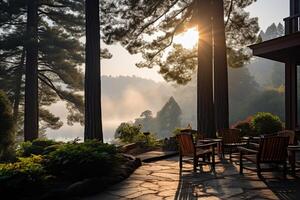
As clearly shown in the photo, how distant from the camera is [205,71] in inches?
474

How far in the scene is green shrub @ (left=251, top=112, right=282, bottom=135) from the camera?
13941 mm

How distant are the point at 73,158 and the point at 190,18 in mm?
12380

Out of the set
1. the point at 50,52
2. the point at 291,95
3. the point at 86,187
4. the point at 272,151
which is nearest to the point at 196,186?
the point at 272,151

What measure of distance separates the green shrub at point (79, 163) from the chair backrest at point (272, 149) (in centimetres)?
278

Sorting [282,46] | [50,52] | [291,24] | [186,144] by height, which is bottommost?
[186,144]

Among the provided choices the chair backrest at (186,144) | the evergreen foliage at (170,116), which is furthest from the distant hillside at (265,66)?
the chair backrest at (186,144)

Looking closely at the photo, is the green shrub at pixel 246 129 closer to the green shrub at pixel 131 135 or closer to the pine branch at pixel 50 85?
the green shrub at pixel 131 135

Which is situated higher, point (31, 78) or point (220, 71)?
point (31, 78)

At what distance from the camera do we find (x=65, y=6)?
20266 millimetres

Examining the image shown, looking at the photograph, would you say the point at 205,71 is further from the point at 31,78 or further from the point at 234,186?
the point at 31,78

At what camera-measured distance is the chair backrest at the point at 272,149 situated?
6.31 m

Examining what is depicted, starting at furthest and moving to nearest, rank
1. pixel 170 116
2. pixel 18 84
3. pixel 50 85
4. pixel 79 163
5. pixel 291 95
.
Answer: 1. pixel 170 116
2. pixel 50 85
3. pixel 18 84
4. pixel 291 95
5. pixel 79 163

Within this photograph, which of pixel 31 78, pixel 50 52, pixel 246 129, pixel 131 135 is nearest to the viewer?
pixel 131 135

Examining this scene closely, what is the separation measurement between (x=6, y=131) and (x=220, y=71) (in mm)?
8133
